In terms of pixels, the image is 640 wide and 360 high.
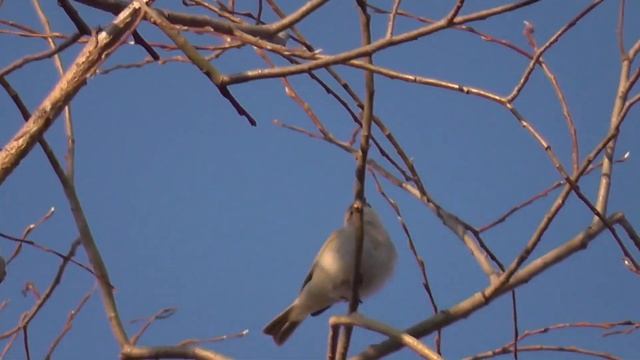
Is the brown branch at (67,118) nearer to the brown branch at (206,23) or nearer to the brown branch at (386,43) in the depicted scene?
the brown branch at (206,23)

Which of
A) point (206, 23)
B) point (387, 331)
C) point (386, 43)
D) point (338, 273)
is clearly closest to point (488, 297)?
point (387, 331)

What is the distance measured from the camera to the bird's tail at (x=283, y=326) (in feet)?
11.8

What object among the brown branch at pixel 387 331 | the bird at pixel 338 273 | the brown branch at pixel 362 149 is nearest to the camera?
the brown branch at pixel 387 331

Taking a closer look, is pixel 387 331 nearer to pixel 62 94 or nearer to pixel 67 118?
pixel 62 94

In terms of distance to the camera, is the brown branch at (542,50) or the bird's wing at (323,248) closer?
the brown branch at (542,50)

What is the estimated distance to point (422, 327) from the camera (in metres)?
1.88

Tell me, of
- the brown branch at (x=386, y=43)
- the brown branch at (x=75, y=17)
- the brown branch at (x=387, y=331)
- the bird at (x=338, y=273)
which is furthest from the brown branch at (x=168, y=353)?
the bird at (x=338, y=273)

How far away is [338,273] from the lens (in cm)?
334

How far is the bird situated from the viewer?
10.9 ft

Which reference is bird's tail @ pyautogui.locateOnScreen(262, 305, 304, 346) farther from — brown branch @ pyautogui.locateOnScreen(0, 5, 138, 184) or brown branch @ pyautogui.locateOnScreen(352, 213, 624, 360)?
brown branch @ pyautogui.locateOnScreen(0, 5, 138, 184)

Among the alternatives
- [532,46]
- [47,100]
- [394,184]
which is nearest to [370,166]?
[394,184]

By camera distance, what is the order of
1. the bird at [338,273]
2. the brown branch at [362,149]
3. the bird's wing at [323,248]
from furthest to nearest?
the bird's wing at [323,248], the bird at [338,273], the brown branch at [362,149]

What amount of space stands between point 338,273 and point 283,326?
16.5 inches

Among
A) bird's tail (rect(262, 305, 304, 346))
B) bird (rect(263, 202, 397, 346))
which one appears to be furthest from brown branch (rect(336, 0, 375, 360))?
bird's tail (rect(262, 305, 304, 346))
